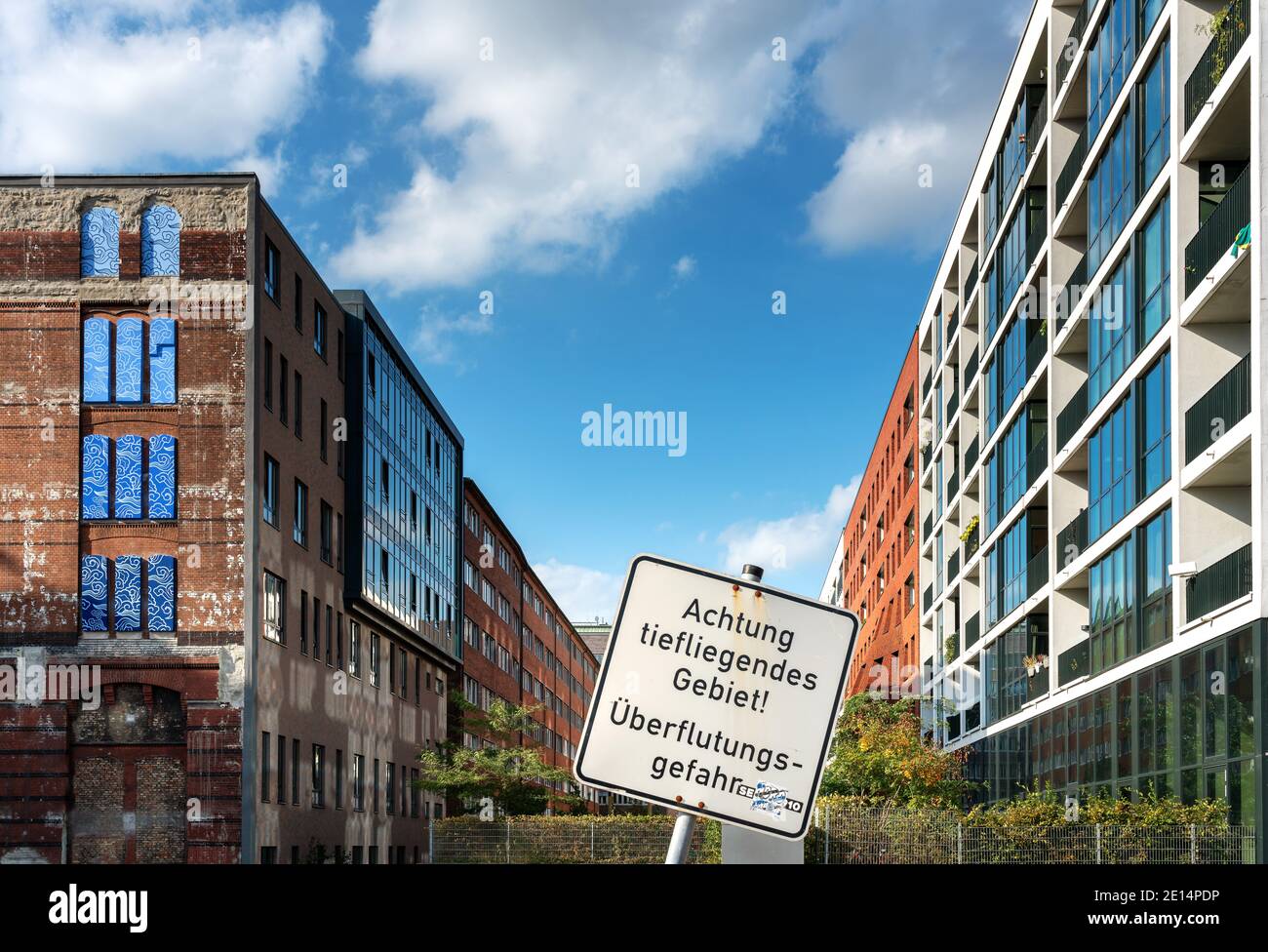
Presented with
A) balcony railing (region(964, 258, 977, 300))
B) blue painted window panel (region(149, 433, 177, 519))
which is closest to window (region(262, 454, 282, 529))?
blue painted window panel (region(149, 433, 177, 519))

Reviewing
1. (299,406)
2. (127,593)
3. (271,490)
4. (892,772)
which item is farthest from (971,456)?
(127,593)

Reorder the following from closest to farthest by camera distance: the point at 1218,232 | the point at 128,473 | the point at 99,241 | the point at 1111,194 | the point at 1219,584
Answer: the point at 1219,584, the point at 1218,232, the point at 1111,194, the point at 128,473, the point at 99,241

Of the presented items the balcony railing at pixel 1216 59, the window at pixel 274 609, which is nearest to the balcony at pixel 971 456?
the window at pixel 274 609

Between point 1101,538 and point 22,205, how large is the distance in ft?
109

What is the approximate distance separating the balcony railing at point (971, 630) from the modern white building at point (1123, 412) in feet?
0.47

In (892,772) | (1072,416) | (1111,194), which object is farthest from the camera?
(892,772)

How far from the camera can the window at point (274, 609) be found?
152ft

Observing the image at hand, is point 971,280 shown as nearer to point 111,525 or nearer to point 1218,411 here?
point 1218,411

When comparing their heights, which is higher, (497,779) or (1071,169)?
(1071,169)

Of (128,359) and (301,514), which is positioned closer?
(128,359)

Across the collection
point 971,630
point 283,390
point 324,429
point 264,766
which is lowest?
point 264,766

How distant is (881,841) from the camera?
37.4m

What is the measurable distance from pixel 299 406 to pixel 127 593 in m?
9.72
